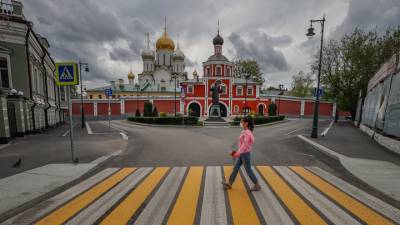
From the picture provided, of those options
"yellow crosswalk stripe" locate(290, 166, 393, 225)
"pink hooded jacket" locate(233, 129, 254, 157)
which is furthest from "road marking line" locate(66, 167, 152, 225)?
"yellow crosswalk stripe" locate(290, 166, 393, 225)

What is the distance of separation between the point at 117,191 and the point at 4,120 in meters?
10.6

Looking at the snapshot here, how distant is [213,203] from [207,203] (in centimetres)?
13

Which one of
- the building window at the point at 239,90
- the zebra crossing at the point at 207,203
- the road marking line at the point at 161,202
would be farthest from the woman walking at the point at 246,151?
the building window at the point at 239,90

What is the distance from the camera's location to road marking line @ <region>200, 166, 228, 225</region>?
304 centimetres

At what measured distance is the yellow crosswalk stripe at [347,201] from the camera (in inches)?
123

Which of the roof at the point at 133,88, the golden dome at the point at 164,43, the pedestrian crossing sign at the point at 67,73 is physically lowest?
the pedestrian crossing sign at the point at 67,73

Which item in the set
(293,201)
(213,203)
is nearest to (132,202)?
(213,203)

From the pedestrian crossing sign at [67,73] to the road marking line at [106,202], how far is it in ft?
12.2

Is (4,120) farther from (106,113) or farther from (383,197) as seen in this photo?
(106,113)

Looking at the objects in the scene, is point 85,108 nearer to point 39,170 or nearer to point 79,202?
point 39,170

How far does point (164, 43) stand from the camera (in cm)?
5941

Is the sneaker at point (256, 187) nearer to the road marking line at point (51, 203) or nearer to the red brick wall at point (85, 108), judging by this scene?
the road marking line at point (51, 203)

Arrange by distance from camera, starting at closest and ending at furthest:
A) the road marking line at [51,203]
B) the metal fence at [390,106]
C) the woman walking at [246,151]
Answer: the road marking line at [51,203], the woman walking at [246,151], the metal fence at [390,106]

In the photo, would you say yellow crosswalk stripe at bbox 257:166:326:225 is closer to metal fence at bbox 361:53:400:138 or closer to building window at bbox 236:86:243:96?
metal fence at bbox 361:53:400:138
